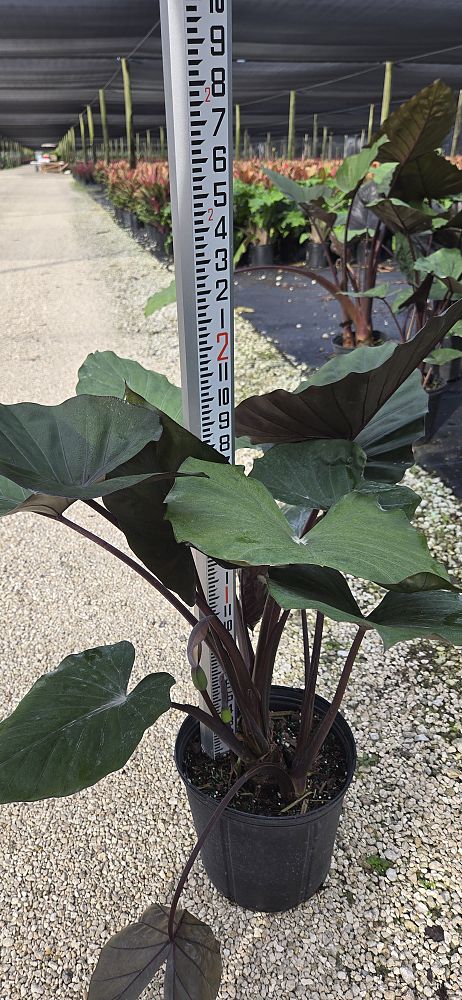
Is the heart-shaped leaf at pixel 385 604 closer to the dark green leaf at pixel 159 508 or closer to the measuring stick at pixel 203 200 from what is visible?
the dark green leaf at pixel 159 508

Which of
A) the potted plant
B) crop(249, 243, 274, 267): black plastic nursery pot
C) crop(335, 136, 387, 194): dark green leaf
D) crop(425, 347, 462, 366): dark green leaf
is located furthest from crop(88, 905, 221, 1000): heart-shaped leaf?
crop(249, 243, 274, 267): black plastic nursery pot

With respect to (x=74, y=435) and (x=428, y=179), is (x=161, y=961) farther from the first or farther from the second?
(x=428, y=179)

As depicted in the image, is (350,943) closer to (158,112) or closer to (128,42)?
(128,42)

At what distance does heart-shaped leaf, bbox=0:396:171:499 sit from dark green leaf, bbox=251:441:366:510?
0.22 metres

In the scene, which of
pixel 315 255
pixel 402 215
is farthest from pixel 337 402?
pixel 315 255

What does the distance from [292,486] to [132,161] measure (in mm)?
9867

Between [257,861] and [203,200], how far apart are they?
93 cm

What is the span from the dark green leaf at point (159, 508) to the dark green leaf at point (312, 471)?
100mm

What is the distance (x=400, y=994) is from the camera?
1.00 meters

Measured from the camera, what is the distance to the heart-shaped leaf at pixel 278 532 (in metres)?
0.57

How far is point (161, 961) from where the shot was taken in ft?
2.83

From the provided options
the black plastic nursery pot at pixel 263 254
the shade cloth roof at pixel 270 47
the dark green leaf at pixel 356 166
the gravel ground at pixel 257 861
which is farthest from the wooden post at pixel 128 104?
the gravel ground at pixel 257 861

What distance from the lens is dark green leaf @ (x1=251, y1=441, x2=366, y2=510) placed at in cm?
88

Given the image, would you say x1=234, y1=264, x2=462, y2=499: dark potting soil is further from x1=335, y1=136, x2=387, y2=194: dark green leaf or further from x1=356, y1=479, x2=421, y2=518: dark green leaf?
x1=356, y1=479, x2=421, y2=518: dark green leaf
